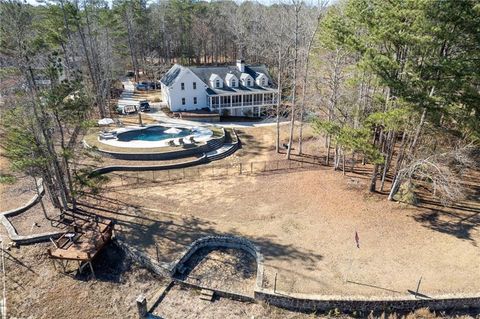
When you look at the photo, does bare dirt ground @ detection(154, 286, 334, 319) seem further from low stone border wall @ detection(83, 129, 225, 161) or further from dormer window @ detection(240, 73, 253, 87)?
dormer window @ detection(240, 73, 253, 87)

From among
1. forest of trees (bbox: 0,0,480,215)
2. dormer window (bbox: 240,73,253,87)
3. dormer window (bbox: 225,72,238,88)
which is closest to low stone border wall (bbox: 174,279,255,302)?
forest of trees (bbox: 0,0,480,215)

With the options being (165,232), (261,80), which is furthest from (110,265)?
(261,80)

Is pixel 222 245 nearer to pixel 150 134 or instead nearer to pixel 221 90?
pixel 150 134

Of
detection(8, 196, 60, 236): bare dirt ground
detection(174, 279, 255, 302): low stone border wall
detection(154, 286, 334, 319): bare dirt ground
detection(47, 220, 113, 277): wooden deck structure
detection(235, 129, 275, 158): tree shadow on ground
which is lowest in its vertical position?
detection(154, 286, 334, 319): bare dirt ground

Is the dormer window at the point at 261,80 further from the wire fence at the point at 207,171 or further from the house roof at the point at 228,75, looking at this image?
the wire fence at the point at 207,171

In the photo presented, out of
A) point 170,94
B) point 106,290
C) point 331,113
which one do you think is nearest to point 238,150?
point 331,113

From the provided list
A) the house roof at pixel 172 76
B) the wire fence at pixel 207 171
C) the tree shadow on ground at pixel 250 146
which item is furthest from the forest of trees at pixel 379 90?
the house roof at pixel 172 76

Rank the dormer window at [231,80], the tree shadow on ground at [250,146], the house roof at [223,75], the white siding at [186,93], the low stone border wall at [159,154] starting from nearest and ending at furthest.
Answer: the low stone border wall at [159,154]
the tree shadow on ground at [250,146]
the white siding at [186,93]
the house roof at [223,75]
the dormer window at [231,80]
